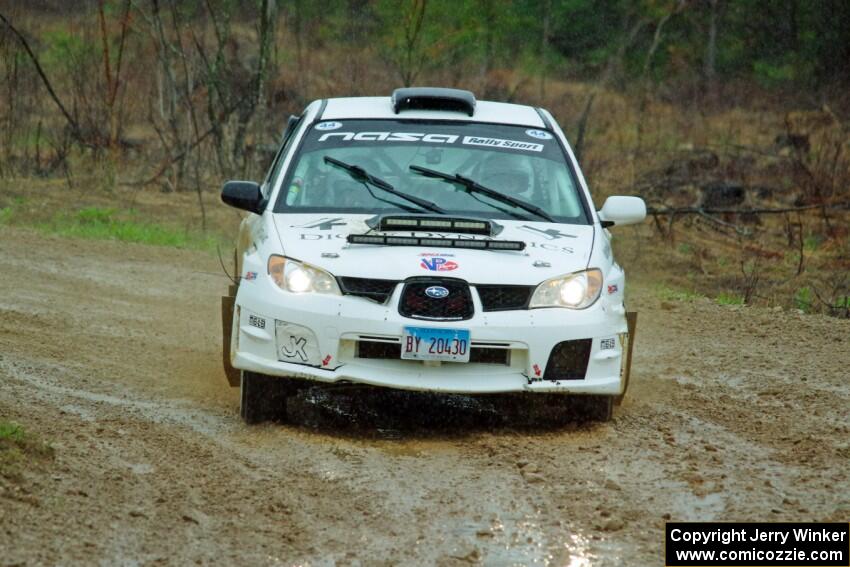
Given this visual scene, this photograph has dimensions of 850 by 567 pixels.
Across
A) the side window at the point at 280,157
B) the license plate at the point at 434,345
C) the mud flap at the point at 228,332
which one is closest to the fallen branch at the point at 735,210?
the side window at the point at 280,157

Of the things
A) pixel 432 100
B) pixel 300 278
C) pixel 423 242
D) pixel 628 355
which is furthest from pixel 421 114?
pixel 628 355

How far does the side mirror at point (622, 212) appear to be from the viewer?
743cm

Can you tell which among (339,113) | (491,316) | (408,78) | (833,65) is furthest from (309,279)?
(833,65)

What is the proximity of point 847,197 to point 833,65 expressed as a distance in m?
15.2

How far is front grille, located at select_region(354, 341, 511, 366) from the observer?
20.9 ft

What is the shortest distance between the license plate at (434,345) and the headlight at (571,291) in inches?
17.2

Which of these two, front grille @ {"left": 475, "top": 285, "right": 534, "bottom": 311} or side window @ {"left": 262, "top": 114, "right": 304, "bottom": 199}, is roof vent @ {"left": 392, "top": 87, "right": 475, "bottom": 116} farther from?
front grille @ {"left": 475, "top": 285, "right": 534, "bottom": 311}

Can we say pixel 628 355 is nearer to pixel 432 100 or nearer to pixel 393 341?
pixel 393 341

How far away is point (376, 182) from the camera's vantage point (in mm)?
7402

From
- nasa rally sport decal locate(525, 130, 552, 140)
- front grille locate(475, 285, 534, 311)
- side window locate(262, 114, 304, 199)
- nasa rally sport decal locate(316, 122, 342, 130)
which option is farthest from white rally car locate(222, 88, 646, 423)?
nasa rally sport decal locate(525, 130, 552, 140)

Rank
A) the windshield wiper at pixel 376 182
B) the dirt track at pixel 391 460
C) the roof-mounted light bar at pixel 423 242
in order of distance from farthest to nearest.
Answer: the windshield wiper at pixel 376 182
the roof-mounted light bar at pixel 423 242
the dirt track at pixel 391 460

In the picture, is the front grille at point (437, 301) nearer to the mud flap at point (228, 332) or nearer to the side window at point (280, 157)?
the mud flap at point (228, 332)

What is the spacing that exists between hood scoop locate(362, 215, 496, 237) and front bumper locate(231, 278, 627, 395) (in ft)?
1.72

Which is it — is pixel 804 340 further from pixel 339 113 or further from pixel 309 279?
pixel 309 279
